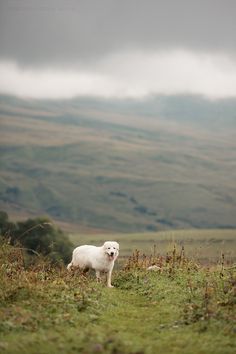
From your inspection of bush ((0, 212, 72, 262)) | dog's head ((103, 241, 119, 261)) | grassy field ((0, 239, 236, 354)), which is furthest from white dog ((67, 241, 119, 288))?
bush ((0, 212, 72, 262))

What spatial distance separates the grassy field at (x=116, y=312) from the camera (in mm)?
12961

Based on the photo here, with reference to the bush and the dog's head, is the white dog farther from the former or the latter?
the bush

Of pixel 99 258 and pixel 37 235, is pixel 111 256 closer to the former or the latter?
pixel 99 258

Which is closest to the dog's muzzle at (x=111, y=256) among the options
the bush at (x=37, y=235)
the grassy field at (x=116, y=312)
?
the grassy field at (x=116, y=312)

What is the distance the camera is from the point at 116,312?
55.1ft

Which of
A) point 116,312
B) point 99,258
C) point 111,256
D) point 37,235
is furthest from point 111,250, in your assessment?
point 37,235

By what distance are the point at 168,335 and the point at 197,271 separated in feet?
27.1

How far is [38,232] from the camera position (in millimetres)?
80750

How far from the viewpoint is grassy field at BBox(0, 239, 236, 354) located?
12961mm

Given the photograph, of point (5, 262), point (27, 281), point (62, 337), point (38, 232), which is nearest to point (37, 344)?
point (62, 337)

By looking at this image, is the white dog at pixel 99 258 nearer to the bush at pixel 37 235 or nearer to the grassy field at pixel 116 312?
the grassy field at pixel 116 312

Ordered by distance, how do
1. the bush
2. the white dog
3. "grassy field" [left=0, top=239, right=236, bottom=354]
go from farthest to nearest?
the bush
the white dog
"grassy field" [left=0, top=239, right=236, bottom=354]

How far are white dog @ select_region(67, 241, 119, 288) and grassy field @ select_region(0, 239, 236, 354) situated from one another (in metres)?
0.66

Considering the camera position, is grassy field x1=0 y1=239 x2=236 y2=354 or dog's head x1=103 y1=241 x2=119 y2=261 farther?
dog's head x1=103 y1=241 x2=119 y2=261
